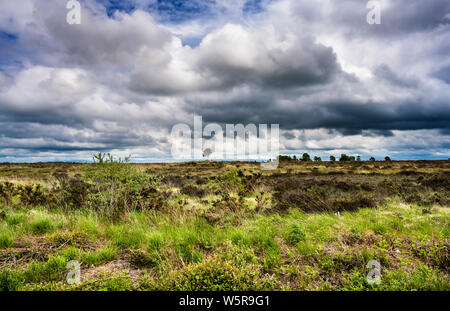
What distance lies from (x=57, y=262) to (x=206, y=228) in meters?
3.02

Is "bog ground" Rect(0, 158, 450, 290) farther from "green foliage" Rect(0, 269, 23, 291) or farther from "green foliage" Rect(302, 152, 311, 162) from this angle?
"green foliage" Rect(302, 152, 311, 162)

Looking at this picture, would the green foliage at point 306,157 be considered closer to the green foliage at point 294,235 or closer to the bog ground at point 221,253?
the bog ground at point 221,253

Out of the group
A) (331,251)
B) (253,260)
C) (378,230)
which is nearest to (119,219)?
(253,260)

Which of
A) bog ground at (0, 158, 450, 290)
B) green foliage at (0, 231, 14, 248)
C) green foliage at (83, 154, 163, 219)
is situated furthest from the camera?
green foliage at (83, 154, 163, 219)

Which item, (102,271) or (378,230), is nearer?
(102,271)

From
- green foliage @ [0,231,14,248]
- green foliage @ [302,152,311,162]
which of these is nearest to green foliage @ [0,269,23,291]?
green foliage @ [0,231,14,248]

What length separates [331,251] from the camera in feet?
15.6

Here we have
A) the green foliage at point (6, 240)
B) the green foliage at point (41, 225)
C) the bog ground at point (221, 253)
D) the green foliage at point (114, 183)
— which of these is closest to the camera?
the bog ground at point (221, 253)

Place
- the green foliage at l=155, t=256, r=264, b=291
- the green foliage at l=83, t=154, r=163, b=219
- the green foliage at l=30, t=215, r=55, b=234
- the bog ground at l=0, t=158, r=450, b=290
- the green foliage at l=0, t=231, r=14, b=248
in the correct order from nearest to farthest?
the green foliage at l=155, t=256, r=264, b=291 < the bog ground at l=0, t=158, r=450, b=290 < the green foliage at l=0, t=231, r=14, b=248 < the green foliage at l=30, t=215, r=55, b=234 < the green foliage at l=83, t=154, r=163, b=219

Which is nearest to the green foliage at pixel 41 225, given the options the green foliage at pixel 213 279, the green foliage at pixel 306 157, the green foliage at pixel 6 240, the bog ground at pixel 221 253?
the bog ground at pixel 221 253

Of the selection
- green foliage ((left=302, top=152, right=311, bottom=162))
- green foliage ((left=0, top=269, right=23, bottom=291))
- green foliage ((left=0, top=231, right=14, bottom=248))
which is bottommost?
green foliage ((left=0, top=269, right=23, bottom=291))

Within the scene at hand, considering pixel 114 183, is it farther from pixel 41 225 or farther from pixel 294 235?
pixel 294 235

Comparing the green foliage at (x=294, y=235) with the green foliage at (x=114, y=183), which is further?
the green foliage at (x=114, y=183)
